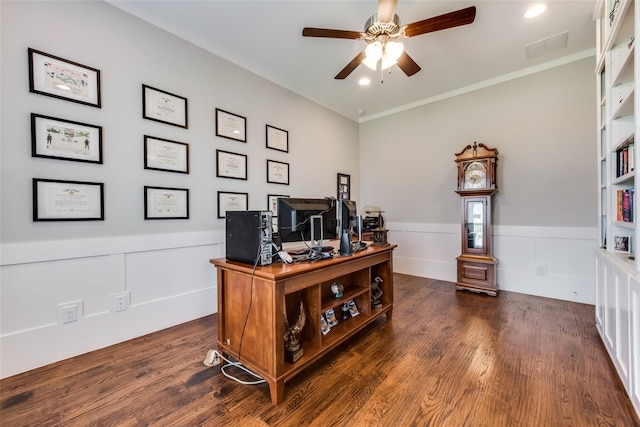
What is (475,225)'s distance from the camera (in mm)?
3529

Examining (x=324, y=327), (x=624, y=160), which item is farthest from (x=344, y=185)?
(x=624, y=160)

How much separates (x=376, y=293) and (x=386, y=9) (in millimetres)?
2392

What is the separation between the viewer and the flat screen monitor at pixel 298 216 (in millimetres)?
1911

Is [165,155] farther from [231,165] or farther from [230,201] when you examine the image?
[230,201]

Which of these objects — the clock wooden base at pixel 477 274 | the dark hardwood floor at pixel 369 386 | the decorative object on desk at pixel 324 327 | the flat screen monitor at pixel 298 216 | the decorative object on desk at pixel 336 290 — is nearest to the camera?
the dark hardwood floor at pixel 369 386

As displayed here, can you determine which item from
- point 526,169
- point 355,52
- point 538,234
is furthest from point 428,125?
point 538,234

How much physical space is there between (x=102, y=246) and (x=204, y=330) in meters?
1.15

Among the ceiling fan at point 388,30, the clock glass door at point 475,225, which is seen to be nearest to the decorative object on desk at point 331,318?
the ceiling fan at point 388,30

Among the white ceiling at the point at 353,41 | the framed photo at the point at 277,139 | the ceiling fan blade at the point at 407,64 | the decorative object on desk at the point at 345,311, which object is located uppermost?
the white ceiling at the point at 353,41

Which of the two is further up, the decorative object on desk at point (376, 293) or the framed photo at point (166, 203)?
the framed photo at point (166, 203)

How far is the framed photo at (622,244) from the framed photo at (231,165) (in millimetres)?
3501

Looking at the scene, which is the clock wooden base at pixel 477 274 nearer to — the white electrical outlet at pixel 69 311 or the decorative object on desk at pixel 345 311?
the decorative object on desk at pixel 345 311

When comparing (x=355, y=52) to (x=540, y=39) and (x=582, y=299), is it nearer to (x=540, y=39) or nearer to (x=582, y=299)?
(x=540, y=39)

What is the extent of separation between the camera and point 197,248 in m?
2.74
